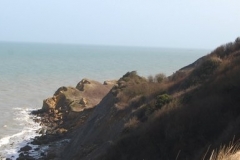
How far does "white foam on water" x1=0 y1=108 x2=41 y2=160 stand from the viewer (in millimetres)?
31031

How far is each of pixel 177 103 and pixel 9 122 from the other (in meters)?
30.8

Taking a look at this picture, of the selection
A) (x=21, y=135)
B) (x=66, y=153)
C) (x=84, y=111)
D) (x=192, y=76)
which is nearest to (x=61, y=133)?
(x=21, y=135)

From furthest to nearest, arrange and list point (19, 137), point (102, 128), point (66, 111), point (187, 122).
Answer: point (66, 111), point (19, 137), point (102, 128), point (187, 122)

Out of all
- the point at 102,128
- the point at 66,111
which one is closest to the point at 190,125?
the point at 102,128

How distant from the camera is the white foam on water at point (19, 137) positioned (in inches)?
1222

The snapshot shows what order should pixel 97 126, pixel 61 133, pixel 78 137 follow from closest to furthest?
1. pixel 97 126
2. pixel 78 137
3. pixel 61 133

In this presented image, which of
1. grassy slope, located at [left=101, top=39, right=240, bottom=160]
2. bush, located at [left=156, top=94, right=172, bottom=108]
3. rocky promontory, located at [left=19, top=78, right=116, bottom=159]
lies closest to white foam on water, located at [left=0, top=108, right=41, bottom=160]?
rocky promontory, located at [left=19, top=78, right=116, bottom=159]

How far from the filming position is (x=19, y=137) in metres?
36.3

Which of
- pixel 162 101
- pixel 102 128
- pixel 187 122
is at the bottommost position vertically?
pixel 102 128

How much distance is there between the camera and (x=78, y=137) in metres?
28.2

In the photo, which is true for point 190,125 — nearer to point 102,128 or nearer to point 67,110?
point 102,128

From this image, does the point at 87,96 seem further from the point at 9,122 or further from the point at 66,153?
the point at 66,153

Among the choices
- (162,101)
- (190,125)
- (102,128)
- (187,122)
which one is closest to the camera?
(190,125)

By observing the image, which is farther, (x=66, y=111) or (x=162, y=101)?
(x=66, y=111)
